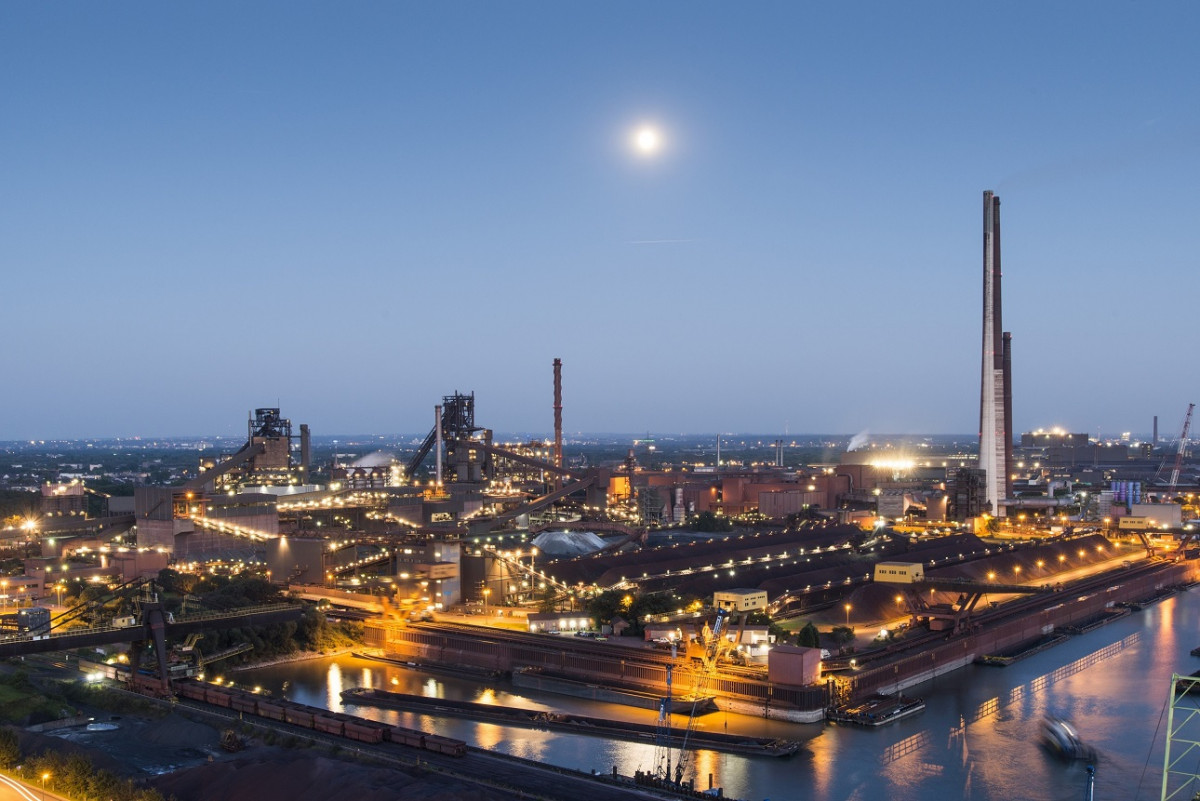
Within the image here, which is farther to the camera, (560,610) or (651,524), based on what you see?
(651,524)

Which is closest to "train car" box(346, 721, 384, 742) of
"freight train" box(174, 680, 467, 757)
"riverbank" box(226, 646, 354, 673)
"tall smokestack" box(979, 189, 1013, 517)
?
"freight train" box(174, 680, 467, 757)

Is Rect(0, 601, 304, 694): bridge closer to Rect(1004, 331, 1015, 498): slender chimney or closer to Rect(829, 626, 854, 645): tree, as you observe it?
Rect(829, 626, 854, 645): tree

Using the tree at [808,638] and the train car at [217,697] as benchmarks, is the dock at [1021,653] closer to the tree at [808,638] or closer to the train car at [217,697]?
the tree at [808,638]

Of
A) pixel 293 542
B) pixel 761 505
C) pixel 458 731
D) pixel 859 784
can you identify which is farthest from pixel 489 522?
pixel 859 784

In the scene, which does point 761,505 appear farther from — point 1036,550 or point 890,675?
point 890,675

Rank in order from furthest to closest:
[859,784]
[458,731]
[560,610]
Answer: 1. [560,610]
2. [458,731]
3. [859,784]
